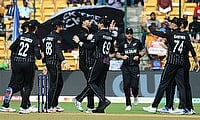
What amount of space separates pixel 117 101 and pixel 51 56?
5353 millimetres

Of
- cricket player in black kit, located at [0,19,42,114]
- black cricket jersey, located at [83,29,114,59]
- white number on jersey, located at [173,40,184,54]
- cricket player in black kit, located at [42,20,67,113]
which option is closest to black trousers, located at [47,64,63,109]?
cricket player in black kit, located at [42,20,67,113]

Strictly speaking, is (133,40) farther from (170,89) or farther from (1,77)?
(1,77)

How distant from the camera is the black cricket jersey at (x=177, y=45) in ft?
50.7

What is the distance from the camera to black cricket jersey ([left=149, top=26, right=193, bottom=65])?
15445 millimetres

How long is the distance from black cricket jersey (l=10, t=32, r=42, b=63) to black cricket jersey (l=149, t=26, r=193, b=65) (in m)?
2.80

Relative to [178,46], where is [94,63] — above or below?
below

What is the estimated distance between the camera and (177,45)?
1550 cm

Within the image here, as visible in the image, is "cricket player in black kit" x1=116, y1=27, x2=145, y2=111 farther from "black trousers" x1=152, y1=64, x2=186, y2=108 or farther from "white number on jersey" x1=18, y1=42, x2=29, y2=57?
→ "white number on jersey" x1=18, y1=42, x2=29, y2=57

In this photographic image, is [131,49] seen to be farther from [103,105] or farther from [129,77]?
[103,105]

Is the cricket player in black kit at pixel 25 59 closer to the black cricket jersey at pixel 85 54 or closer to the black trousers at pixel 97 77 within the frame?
the black trousers at pixel 97 77

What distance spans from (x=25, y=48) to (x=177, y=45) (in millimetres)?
3521

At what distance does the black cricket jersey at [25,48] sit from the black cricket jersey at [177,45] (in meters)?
→ 2.80

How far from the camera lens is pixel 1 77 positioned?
2172 cm

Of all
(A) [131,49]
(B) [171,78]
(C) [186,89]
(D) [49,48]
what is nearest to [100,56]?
(D) [49,48]
